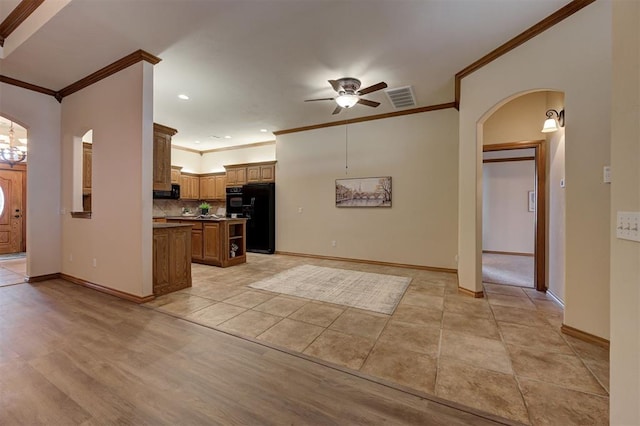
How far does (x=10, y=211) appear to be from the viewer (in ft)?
21.9

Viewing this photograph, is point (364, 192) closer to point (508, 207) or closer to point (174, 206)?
point (508, 207)

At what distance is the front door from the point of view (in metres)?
6.54

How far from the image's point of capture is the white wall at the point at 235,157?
7.50 metres

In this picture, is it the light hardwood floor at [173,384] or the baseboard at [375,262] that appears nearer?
the light hardwood floor at [173,384]

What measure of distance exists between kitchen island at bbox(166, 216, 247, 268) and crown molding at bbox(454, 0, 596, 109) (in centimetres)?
471

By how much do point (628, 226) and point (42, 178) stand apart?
650cm

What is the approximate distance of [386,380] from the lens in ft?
5.88

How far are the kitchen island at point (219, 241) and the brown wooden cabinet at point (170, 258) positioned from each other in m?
1.30

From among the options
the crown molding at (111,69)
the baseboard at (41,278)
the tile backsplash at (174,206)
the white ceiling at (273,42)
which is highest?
the white ceiling at (273,42)

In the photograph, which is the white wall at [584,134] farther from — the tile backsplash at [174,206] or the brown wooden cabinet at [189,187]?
the brown wooden cabinet at [189,187]

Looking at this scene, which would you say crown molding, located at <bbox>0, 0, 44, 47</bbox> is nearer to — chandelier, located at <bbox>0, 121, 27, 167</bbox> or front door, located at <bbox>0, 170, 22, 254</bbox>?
chandelier, located at <bbox>0, 121, 27, 167</bbox>

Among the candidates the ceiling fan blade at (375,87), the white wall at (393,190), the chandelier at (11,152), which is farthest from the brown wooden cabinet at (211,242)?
the chandelier at (11,152)

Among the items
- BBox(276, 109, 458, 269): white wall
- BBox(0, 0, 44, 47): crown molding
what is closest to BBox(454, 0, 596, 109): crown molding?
BBox(276, 109, 458, 269): white wall

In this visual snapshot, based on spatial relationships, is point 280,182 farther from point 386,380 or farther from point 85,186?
point 386,380
